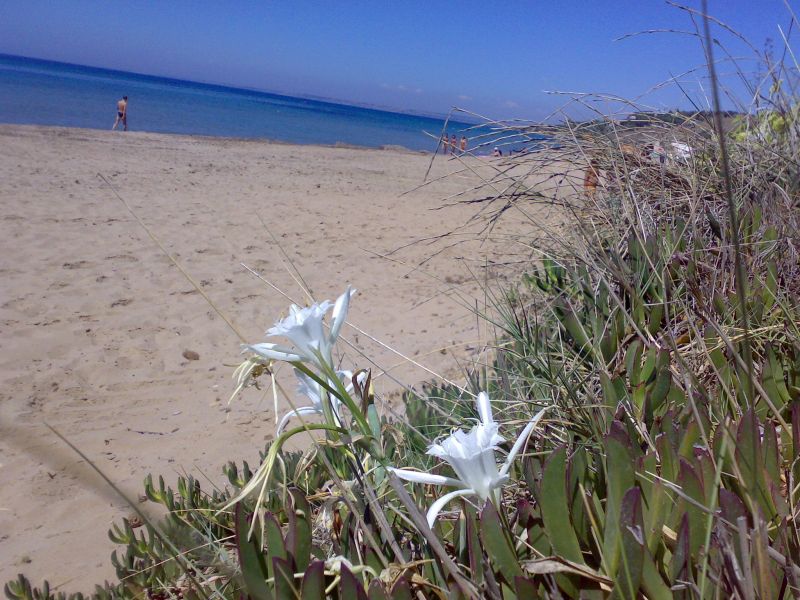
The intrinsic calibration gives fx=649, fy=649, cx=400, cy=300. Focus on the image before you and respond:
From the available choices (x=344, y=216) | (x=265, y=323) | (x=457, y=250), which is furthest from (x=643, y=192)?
(x=344, y=216)

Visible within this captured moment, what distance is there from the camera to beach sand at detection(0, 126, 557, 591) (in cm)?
279

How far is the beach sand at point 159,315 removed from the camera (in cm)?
279

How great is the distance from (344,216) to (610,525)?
8030 millimetres

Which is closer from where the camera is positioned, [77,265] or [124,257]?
[77,265]

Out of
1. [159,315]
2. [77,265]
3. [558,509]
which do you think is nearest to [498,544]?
[558,509]

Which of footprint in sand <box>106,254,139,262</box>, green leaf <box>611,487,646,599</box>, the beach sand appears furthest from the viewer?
footprint in sand <box>106,254,139,262</box>

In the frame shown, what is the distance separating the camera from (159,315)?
4957 mm

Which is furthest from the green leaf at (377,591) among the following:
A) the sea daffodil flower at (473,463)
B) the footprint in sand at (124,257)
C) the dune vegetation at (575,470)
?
the footprint in sand at (124,257)

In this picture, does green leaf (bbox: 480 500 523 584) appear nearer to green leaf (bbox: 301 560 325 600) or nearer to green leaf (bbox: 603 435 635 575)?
green leaf (bbox: 603 435 635 575)

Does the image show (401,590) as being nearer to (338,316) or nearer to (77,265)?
(338,316)

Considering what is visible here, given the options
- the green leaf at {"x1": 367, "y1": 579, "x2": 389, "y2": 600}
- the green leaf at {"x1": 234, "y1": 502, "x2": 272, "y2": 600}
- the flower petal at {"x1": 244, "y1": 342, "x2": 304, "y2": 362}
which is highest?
the flower petal at {"x1": 244, "y1": 342, "x2": 304, "y2": 362}

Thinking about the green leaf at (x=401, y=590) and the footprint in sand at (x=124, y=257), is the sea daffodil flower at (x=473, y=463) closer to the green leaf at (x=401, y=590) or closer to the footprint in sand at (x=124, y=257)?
the green leaf at (x=401, y=590)

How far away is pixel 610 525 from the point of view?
1012mm

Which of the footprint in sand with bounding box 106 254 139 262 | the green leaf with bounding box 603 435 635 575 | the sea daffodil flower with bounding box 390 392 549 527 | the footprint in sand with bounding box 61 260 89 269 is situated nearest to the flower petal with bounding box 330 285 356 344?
the sea daffodil flower with bounding box 390 392 549 527
